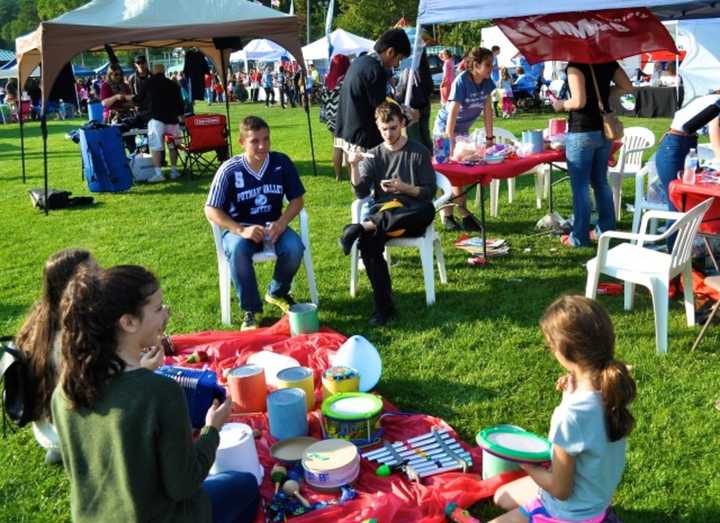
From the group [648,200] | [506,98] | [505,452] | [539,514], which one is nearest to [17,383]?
[505,452]

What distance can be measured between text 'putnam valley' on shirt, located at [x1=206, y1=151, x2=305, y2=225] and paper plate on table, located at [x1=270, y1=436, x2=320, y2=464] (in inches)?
Answer: 75.0

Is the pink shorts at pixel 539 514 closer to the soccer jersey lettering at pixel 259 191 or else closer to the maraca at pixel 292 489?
the maraca at pixel 292 489

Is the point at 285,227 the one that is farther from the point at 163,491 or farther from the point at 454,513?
the point at 163,491

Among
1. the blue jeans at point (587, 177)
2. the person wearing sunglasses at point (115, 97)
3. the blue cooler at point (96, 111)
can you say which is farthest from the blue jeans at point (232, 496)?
the blue cooler at point (96, 111)

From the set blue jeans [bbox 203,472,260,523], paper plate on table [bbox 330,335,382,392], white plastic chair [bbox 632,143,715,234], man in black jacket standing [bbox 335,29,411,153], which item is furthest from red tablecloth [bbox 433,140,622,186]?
blue jeans [bbox 203,472,260,523]

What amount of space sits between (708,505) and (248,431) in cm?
173

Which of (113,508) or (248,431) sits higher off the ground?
(113,508)

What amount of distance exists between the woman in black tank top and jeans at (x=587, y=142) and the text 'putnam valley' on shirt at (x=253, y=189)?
7.08 ft

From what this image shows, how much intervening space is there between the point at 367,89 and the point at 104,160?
15.2 feet

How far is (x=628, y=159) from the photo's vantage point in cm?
651

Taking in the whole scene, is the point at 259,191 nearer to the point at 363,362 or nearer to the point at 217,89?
A: the point at 363,362

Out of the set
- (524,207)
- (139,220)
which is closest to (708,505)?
(524,207)

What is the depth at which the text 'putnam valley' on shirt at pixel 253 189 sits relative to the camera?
436 cm

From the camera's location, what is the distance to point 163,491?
1805mm
